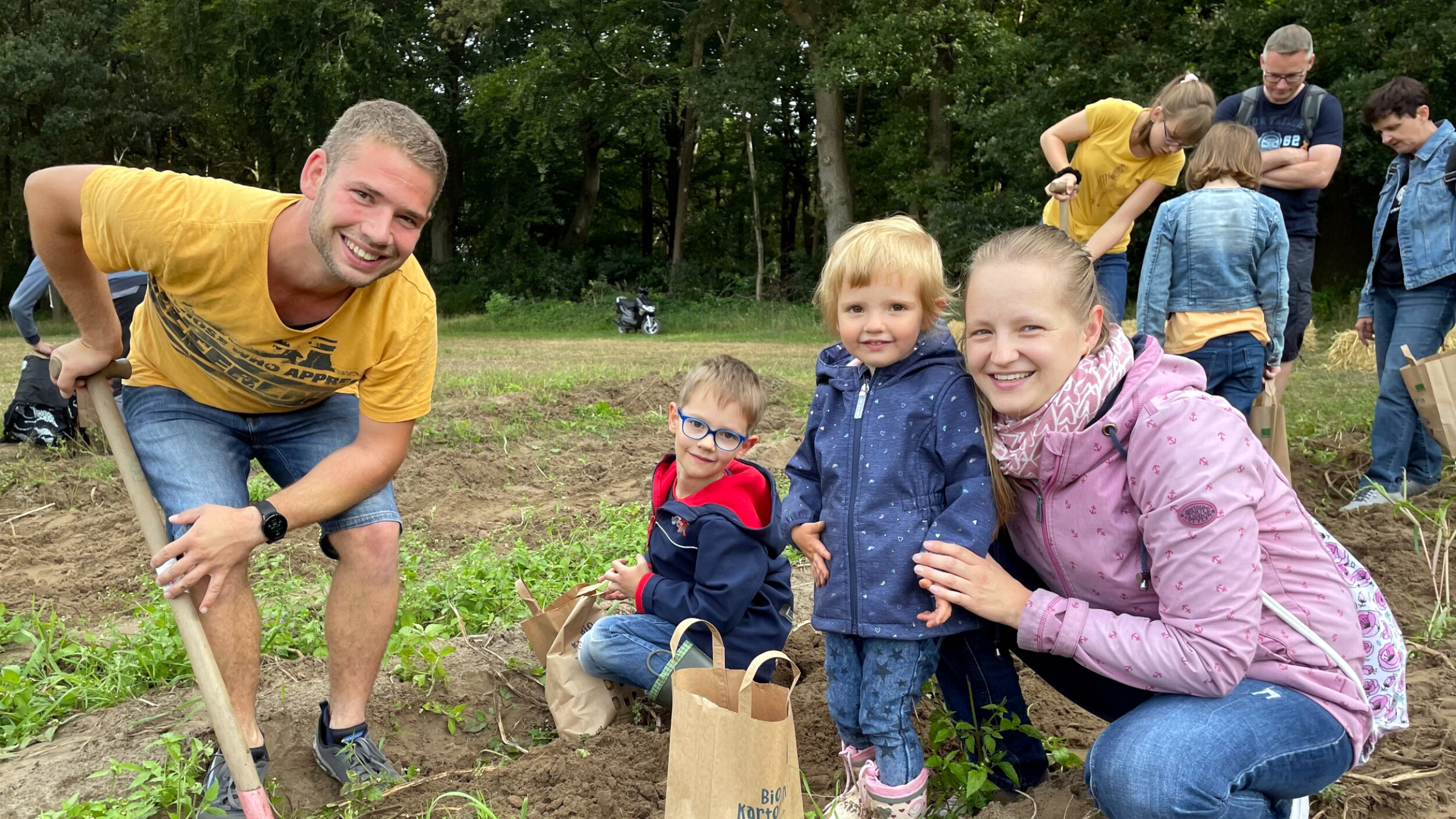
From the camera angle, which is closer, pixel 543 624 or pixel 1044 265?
pixel 1044 265

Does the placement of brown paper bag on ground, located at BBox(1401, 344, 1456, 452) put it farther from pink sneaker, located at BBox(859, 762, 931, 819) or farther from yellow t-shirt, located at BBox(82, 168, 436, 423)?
yellow t-shirt, located at BBox(82, 168, 436, 423)

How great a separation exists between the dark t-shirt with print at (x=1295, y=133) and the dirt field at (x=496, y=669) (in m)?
1.39

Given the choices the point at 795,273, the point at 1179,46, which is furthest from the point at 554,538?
the point at 795,273

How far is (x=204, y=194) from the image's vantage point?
295 cm

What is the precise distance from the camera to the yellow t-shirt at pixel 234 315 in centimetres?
290

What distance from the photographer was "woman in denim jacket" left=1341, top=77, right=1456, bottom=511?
17.6ft

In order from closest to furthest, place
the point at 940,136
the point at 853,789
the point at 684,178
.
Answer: the point at 853,789 < the point at 940,136 < the point at 684,178

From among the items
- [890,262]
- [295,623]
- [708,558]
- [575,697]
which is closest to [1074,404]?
[890,262]

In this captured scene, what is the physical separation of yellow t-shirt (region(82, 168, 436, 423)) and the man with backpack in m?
4.50

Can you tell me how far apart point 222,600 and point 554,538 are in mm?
2717

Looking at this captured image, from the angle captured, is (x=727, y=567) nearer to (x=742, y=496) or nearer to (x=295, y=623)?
(x=742, y=496)

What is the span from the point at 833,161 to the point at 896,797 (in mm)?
19829

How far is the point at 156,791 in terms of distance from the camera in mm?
2883

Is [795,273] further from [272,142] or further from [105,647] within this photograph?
[105,647]
